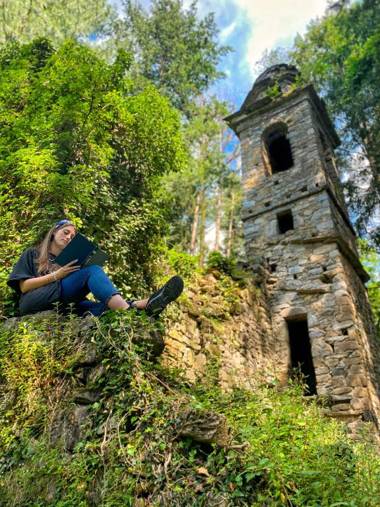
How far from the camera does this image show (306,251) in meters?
7.99

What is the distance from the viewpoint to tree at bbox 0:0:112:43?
1018 cm

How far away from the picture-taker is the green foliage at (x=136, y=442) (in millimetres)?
1927

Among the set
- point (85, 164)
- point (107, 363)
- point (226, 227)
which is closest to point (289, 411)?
point (107, 363)

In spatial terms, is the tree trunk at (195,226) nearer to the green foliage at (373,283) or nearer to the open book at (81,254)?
the green foliage at (373,283)

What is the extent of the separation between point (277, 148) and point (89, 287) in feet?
29.4

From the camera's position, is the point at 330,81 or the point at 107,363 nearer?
the point at 107,363

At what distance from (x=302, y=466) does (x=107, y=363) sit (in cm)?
130

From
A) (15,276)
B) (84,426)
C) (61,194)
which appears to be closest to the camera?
(84,426)

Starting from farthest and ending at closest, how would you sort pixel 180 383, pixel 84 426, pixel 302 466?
pixel 180 383 < pixel 84 426 < pixel 302 466

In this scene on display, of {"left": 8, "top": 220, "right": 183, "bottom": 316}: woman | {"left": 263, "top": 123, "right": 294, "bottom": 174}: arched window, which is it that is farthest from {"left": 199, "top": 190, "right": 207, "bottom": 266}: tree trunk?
{"left": 8, "top": 220, "right": 183, "bottom": 316}: woman

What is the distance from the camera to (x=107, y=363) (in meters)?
2.54

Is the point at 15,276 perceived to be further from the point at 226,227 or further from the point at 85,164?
the point at 226,227

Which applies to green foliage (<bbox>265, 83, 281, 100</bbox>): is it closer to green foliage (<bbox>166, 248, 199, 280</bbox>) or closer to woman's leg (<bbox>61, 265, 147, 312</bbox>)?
green foliage (<bbox>166, 248, 199, 280</bbox>)

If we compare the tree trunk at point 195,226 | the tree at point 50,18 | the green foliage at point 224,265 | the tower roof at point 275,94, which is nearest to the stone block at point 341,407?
the green foliage at point 224,265
